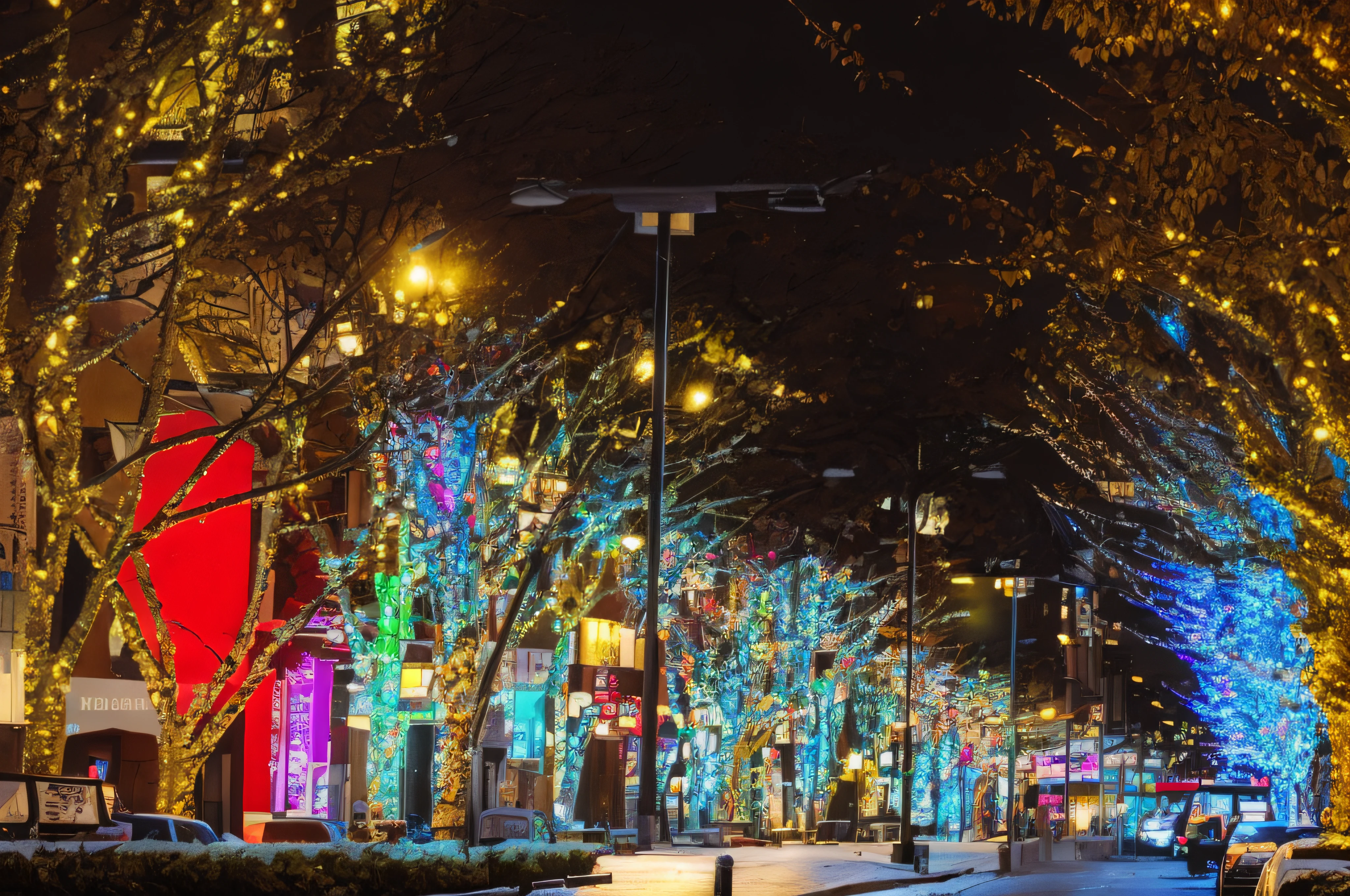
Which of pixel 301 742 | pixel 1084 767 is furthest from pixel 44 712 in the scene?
pixel 1084 767

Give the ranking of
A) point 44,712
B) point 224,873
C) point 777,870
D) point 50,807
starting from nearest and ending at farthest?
point 224,873, point 50,807, point 44,712, point 777,870

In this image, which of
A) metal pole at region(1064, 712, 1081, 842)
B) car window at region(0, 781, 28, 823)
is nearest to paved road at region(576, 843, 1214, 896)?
car window at region(0, 781, 28, 823)

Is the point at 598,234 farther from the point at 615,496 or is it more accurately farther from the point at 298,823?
the point at 298,823

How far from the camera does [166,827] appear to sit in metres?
13.8

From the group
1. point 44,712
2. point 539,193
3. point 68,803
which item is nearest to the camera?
point 68,803

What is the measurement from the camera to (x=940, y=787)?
8494 centimetres

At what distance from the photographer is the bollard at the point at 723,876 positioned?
14273mm

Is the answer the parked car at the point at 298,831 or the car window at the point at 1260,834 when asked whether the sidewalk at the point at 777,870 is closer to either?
the parked car at the point at 298,831

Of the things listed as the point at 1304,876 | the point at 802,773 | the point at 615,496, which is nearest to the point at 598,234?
the point at 615,496

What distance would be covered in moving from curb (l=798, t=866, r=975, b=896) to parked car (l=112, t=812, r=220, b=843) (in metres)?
9.11

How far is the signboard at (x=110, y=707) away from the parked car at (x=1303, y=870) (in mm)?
16685

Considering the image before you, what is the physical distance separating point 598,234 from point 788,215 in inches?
132

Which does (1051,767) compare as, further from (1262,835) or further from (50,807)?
(50,807)

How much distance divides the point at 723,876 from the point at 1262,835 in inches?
470
